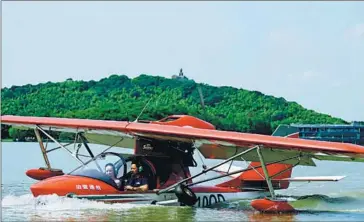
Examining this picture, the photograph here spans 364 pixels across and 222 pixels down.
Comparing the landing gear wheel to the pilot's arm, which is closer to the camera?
the pilot's arm

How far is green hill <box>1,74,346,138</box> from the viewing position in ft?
200

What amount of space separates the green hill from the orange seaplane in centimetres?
3007

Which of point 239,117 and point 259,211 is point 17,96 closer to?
point 239,117

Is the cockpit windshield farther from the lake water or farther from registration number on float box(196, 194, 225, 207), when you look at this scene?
registration number on float box(196, 194, 225, 207)

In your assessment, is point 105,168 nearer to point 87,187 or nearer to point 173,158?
point 87,187

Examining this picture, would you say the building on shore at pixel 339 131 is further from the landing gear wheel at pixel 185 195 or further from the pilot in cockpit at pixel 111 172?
the pilot in cockpit at pixel 111 172

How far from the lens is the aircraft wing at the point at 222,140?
12.7 metres

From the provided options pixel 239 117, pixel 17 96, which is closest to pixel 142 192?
pixel 239 117

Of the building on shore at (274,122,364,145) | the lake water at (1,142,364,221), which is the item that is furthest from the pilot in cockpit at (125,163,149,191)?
the building on shore at (274,122,364,145)

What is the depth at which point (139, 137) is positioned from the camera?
14156 millimetres

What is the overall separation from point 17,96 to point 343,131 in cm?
4080

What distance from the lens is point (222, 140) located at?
1323cm

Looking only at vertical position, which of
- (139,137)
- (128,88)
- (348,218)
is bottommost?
(348,218)

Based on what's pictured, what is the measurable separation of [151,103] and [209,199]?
52.0 meters
